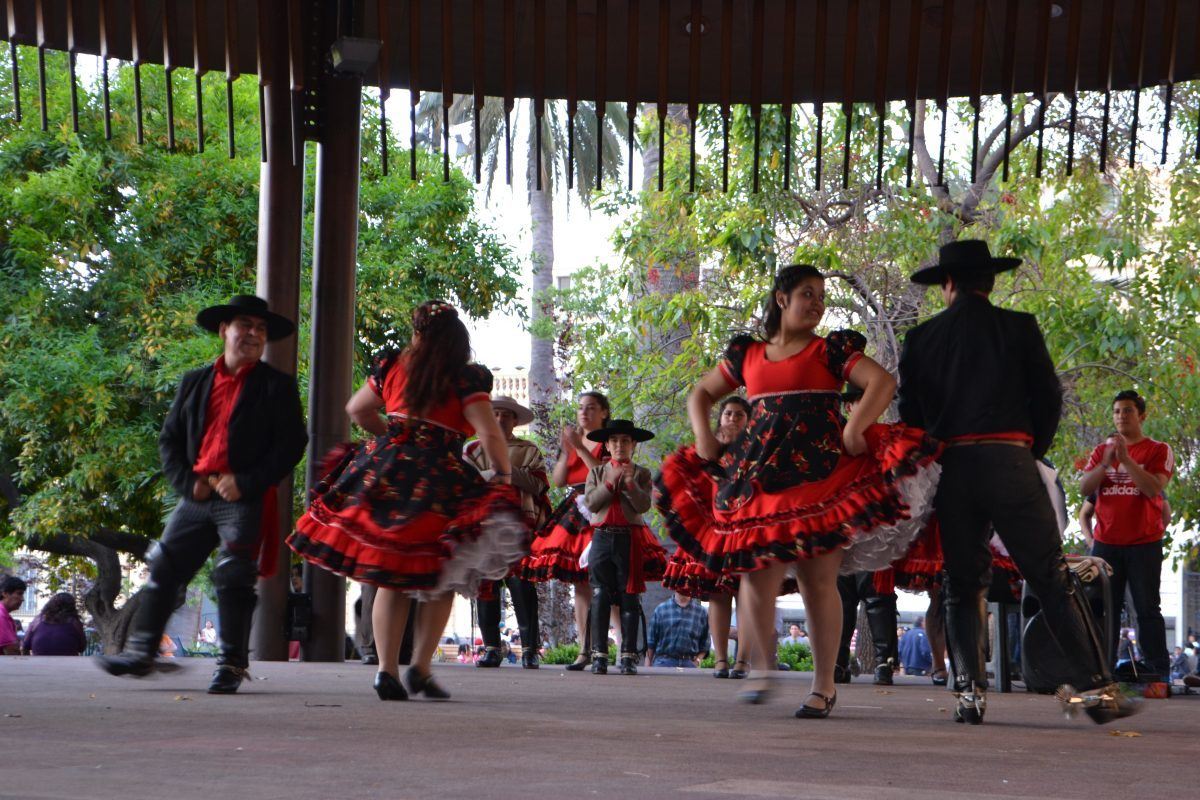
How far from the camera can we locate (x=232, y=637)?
22.7ft

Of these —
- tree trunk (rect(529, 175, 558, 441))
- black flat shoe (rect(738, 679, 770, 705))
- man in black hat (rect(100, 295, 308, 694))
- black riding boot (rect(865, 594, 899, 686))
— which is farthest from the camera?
tree trunk (rect(529, 175, 558, 441))

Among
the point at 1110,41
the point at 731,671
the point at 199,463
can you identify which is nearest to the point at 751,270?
the point at 731,671

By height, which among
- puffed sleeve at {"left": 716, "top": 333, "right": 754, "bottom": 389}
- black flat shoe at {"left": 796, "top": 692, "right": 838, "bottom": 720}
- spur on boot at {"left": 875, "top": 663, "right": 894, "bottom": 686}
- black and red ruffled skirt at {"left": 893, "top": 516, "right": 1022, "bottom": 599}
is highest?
puffed sleeve at {"left": 716, "top": 333, "right": 754, "bottom": 389}

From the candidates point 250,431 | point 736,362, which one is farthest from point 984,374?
point 250,431

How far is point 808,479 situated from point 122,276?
1550 centimetres

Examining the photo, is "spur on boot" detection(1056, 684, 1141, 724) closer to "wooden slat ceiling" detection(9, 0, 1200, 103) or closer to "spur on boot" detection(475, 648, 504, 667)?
"wooden slat ceiling" detection(9, 0, 1200, 103)

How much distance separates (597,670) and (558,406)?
47.3 ft

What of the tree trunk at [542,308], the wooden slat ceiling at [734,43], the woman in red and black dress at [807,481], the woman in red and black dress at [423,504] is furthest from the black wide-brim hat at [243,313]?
the tree trunk at [542,308]

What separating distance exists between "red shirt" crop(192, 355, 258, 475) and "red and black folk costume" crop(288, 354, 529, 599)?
1.87ft

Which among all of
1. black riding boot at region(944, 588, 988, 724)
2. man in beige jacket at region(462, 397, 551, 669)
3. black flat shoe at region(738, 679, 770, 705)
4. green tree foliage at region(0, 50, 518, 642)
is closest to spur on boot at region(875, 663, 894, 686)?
man in beige jacket at region(462, 397, 551, 669)

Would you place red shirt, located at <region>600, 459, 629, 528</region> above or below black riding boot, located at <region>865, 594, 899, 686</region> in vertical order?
above

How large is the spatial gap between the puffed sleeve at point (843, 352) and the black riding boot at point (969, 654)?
0.96m

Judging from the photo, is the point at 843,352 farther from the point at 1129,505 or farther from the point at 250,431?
the point at 1129,505

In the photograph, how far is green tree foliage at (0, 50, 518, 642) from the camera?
1916 centimetres
